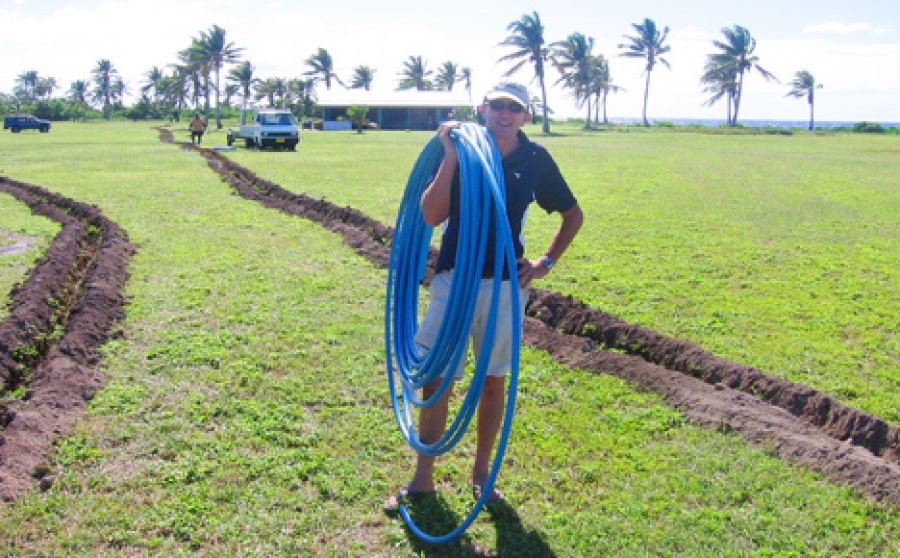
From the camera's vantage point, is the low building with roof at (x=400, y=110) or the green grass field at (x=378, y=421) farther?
the low building with roof at (x=400, y=110)

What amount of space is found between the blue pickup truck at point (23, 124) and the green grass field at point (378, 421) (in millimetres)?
46514

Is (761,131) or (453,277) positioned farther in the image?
(761,131)

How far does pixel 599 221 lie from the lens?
12711mm

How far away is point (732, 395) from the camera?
16.4 ft

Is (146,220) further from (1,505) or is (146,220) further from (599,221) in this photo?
(1,505)

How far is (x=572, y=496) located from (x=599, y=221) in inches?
363

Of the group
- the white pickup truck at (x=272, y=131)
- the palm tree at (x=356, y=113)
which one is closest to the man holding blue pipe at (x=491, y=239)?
the white pickup truck at (x=272, y=131)

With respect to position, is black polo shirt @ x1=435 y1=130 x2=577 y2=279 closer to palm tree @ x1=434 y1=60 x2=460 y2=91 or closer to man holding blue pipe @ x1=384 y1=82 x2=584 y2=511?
man holding blue pipe @ x1=384 y1=82 x2=584 y2=511

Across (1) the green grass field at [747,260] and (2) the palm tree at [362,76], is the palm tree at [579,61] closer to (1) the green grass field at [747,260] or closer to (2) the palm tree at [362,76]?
(2) the palm tree at [362,76]

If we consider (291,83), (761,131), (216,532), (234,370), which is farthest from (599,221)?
(291,83)

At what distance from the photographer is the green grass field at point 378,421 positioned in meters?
3.53

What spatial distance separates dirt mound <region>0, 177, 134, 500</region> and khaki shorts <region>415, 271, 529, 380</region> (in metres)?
2.05

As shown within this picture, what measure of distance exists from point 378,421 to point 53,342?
10.8ft

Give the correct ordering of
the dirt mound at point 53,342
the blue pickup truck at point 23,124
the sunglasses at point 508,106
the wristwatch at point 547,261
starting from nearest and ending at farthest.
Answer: the sunglasses at point 508,106 < the wristwatch at point 547,261 < the dirt mound at point 53,342 < the blue pickup truck at point 23,124
